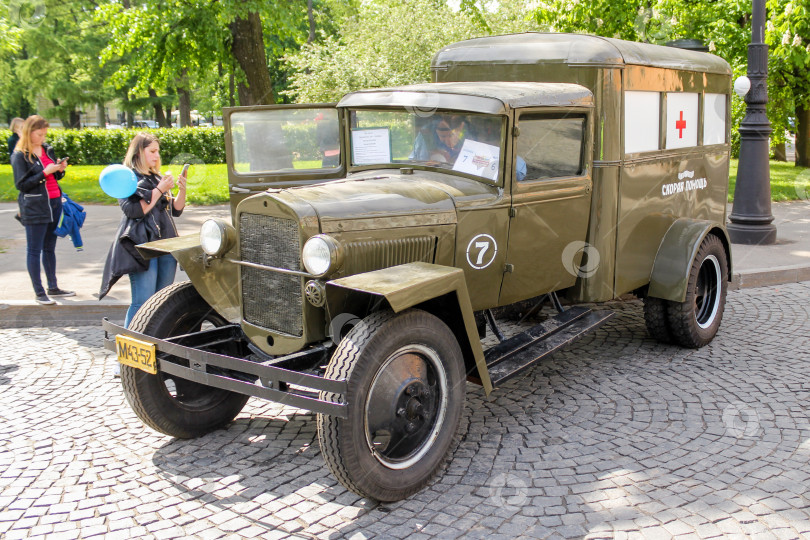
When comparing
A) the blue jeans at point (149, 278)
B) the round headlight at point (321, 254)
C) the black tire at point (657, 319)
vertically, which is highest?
the round headlight at point (321, 254)

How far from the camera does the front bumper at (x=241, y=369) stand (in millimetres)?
3365

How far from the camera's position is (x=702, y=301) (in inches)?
250

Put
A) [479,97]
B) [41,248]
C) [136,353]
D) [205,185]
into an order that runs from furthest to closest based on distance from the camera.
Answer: [205,185] → [41,248] → [479,97] → [136,353]

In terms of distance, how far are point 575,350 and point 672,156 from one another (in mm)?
1764

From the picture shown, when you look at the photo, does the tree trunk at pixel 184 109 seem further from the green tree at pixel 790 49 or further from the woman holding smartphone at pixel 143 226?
the woman holding smartphone at pixel 143 226

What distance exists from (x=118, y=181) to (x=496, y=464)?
325 centimetres

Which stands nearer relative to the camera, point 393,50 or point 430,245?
point 430,245

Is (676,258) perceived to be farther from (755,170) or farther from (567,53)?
(755,170)

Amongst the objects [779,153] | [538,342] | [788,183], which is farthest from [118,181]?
[779,153]

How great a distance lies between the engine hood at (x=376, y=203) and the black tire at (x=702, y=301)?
2.52 m

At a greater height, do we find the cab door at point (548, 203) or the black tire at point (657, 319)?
the cab door at point (548, 203)

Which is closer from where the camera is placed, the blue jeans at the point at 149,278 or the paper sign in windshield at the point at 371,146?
the paper sign in windshield at the point at 371,146

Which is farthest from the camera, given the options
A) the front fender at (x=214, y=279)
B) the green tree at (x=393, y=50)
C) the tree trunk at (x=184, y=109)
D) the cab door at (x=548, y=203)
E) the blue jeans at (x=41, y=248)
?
the tree trunk at (x=184, y=109)

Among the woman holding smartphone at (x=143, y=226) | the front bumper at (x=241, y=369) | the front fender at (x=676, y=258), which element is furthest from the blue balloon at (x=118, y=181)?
the front fender at (x=676, y=258)
